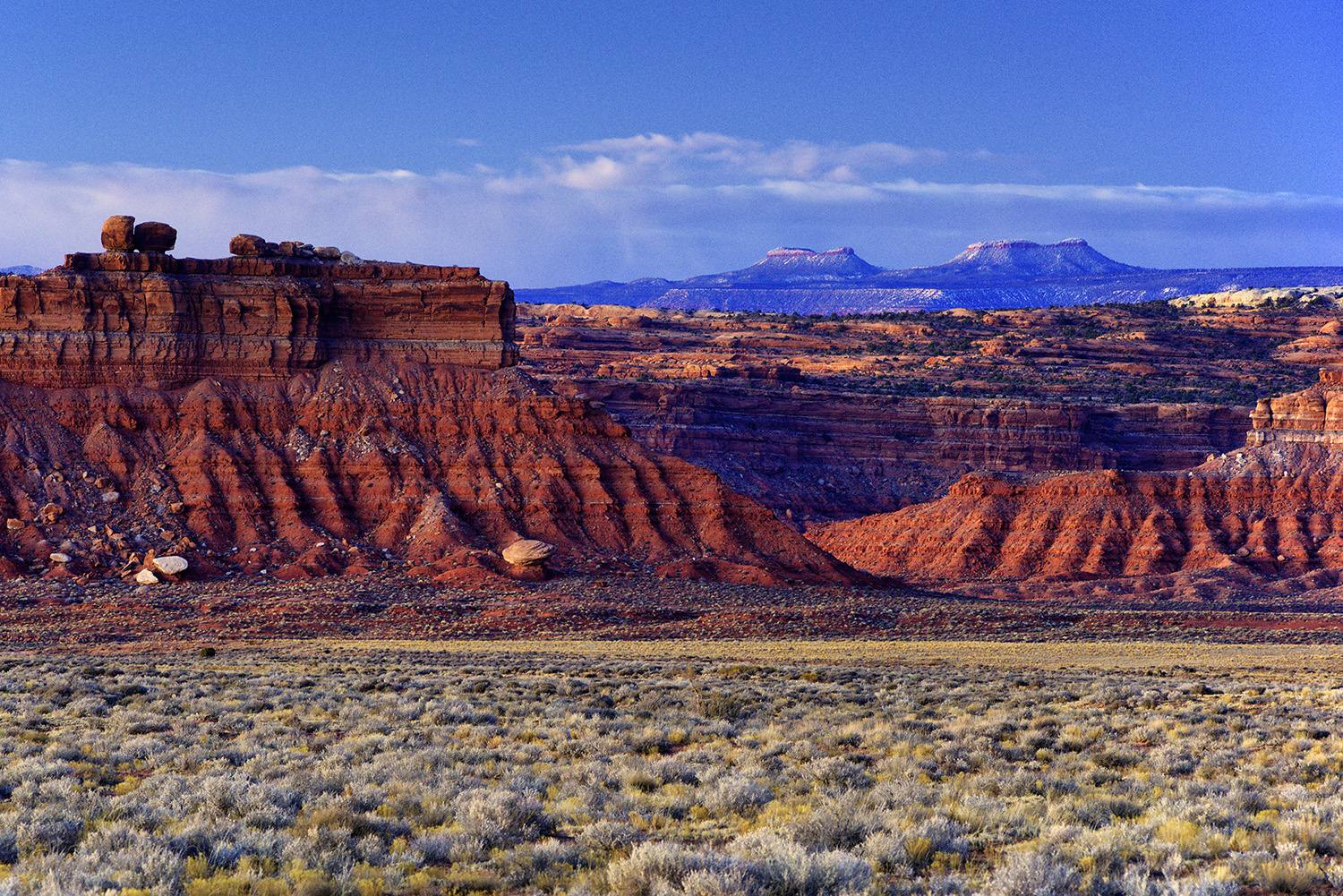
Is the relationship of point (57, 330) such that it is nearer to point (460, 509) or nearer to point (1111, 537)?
point (460, 509)

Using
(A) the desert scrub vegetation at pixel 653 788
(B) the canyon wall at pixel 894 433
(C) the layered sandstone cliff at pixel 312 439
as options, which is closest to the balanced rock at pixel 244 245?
(C) the layered sandstone cliff at pixel 312 439

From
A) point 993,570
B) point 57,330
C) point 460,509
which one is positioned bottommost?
point 993,570

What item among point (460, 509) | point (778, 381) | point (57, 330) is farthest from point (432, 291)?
point (778, 381)

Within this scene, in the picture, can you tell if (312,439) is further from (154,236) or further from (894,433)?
(894,433)

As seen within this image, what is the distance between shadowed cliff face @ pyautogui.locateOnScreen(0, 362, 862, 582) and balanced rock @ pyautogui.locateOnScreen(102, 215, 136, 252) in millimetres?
5386

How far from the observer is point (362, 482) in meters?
50.8

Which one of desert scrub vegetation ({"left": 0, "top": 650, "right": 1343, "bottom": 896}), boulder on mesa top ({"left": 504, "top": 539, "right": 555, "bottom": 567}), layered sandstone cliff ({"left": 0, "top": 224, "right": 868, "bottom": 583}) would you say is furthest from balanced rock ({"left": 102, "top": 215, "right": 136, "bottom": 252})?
desert scrub vegetation ({"left": 0, "top": 650, "right": 1343, "bottom": 896})

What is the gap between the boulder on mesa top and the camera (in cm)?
4841

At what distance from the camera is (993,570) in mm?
73750

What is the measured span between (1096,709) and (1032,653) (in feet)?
61.0

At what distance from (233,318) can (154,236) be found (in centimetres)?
434

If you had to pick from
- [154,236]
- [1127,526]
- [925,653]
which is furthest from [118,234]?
[1127,526]

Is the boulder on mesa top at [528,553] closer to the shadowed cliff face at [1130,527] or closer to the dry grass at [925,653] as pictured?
the dry grass at [925,653]

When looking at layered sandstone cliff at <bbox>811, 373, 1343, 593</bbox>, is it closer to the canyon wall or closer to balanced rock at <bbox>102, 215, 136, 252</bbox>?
the canyon wall
